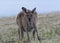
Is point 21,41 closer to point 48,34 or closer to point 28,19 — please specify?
point 28,19

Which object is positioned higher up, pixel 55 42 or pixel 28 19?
pixel 28 19

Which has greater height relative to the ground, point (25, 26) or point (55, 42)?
point (25, 26)

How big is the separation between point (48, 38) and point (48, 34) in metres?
0.88

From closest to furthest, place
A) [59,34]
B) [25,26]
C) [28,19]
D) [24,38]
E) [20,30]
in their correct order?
[28,19]
[25,26]
[20,30]
[24,38]
[59,34]

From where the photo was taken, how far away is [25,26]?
1207 centimetres

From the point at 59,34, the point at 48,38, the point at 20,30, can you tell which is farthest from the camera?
the point at 59,34

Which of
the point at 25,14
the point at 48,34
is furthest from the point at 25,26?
the point at 48,34

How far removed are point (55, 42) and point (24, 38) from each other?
1.51m

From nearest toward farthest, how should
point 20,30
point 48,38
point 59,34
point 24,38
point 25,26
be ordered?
1. point 25,26
2. point 20,30
3. point 24,38
4. point 48,38
5. point 59,34

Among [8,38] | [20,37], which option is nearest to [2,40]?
[8,38]

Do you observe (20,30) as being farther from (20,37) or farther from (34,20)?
(34,20)

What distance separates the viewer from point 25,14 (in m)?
11.6

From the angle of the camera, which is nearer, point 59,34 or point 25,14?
point 25,14

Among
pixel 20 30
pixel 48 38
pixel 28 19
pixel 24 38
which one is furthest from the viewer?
pixel 48 38
